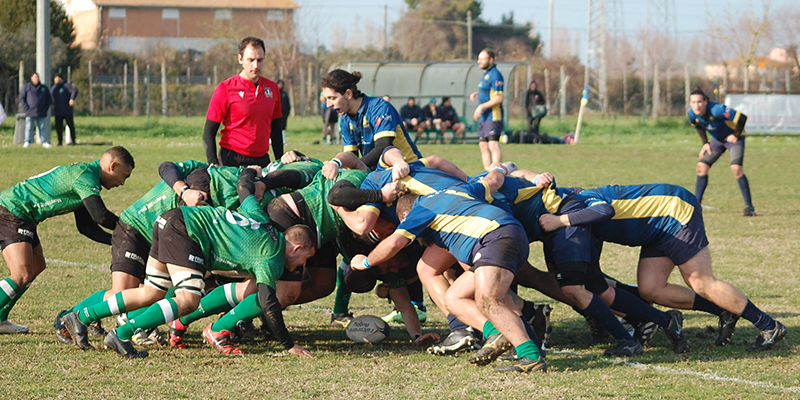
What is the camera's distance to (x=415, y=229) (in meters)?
4.89

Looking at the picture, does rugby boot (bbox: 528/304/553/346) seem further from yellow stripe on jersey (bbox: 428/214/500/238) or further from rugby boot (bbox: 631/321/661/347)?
yellow stripe on jersey (bbox: 428/214/500/238)

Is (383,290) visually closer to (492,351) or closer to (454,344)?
(454,344)

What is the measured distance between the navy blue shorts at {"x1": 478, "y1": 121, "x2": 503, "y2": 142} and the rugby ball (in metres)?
7.85

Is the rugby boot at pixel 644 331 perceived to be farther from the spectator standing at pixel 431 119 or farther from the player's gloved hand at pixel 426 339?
the spectator standing at pixel 431 119

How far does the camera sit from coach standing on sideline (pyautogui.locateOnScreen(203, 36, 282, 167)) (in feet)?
22.0

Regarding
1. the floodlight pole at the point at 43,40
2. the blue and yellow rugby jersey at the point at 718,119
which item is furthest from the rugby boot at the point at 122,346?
the floodlight pole at the point at 43,40

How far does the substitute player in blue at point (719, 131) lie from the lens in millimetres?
11055

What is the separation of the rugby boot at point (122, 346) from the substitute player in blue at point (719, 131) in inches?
330

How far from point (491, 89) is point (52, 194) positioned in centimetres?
846

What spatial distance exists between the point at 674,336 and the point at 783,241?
5010 mm

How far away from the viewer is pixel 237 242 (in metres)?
4.95

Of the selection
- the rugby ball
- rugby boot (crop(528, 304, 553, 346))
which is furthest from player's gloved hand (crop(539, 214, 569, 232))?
the rugby ball

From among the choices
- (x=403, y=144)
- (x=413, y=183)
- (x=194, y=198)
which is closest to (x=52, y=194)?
(x=194, y=198)

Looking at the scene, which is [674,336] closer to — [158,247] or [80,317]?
[158,247]
